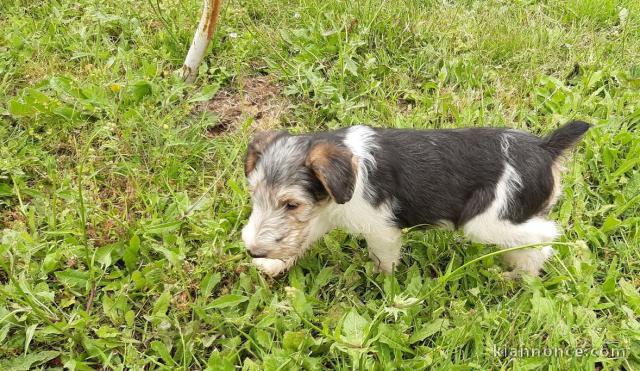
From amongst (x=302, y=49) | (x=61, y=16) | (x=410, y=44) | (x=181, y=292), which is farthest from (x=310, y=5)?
(x=181, y=292)

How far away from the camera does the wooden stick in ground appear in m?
4.63

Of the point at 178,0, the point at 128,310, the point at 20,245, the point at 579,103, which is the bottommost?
the point at 128,310

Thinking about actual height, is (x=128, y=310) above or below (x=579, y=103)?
below

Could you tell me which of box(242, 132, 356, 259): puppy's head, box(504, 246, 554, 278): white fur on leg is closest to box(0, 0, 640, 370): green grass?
box(504, 246, 554, 278): white fur on leg

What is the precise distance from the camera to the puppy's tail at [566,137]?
3400mm

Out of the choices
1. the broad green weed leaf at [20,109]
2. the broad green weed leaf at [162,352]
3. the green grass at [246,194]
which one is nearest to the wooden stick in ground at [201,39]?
the green grass at [246,194]

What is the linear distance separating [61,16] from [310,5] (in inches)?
102

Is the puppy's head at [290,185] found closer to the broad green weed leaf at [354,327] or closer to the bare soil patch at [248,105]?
the broad green weed leaf at [354,327]

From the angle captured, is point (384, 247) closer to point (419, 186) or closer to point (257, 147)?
point (419, 186)

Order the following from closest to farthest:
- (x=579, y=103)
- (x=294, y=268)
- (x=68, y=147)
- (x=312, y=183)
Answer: (x=312, y=183), (x=294, y=268), (x=68, y=147), (x=579, y=103)

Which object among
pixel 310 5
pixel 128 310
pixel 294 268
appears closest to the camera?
pixel 128 310

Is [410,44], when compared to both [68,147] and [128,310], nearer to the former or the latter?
[68,147]

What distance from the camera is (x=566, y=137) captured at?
3406mm

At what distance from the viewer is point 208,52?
5469 millimetres
